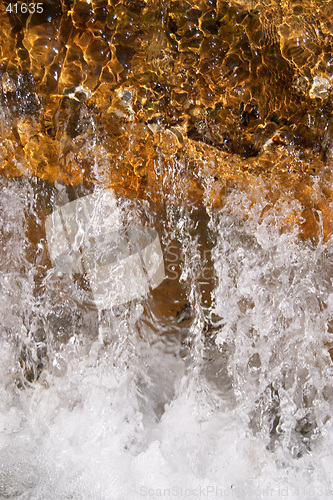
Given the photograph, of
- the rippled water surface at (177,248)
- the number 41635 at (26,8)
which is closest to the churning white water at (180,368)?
the rippled water surface at (177,248)

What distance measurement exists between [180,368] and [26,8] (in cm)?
116

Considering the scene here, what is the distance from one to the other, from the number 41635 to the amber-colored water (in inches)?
0.5

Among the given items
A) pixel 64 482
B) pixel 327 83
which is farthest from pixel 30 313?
pixel 327 83

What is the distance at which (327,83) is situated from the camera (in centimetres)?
118

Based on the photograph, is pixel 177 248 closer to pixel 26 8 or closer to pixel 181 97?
pixel 181 97

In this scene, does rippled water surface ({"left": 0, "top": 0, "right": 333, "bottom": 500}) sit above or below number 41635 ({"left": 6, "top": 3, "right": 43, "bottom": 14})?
below

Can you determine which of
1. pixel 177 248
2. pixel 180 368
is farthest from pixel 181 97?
pixel 180 368

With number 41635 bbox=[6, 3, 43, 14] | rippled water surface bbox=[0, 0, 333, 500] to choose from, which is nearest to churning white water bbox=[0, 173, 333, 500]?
rippled water surface bbox=[0, 0, 333, 500]

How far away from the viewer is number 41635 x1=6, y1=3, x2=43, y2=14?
119 cm

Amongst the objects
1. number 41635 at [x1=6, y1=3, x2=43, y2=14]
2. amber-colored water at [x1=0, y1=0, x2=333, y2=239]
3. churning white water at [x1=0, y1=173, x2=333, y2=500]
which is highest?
number 41635 at [x1=6, y1=3, x2=43, y2=14]

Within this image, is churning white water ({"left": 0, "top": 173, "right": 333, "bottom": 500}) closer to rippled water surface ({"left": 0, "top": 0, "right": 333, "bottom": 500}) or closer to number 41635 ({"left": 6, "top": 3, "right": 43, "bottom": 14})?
rippled water surface ({"left": 0, "top": 0, "right": 333, "bottom": 500})

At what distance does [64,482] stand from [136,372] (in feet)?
1.25

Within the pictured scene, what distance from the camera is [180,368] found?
1393mm

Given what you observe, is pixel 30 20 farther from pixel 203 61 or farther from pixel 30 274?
pixel 30 274
